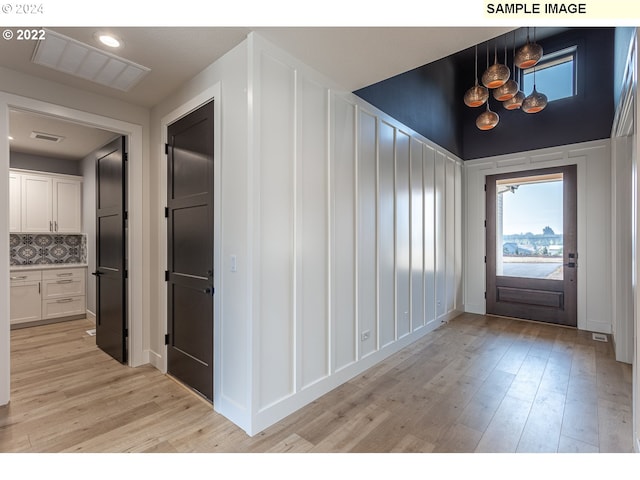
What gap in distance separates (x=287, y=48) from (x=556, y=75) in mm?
4913

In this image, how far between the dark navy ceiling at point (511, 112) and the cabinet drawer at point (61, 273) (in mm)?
5396

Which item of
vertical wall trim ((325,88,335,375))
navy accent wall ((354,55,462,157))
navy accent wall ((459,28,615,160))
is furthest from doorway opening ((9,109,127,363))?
navy accent wall ((459,28,615,160))

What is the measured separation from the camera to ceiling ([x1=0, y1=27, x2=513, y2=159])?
2045 millimetres

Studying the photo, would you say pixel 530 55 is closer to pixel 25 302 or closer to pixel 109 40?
pixel 109 40

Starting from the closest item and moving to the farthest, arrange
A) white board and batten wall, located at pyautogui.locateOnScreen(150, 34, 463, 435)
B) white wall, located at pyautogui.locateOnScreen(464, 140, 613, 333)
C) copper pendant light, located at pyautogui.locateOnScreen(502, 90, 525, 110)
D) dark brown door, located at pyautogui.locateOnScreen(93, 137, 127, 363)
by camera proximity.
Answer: white board and batten wall, located at pyautogui.locateOnScreen(150, 34, 463, 435) < dark brown door, located at pyautogui.locateOnScreen(93, 137, 127, 363) < copper pendant light, located at pyautogui.locateOnScreen(502, 90, 525, 110) < white wall, located at pyautogui.locateOnScreen(464, 140, 613, 333)

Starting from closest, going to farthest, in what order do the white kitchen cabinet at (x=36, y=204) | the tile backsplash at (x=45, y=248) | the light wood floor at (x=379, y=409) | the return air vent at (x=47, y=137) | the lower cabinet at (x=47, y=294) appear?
the light wood floor at (x=379, y=409)
the return air vent at (x=47, y=137)
the lower cabinet at (x=47, y=294)
the white kitchen cabinet at (x=36, y=204)
the tile backsplash at (x=45, y=248)

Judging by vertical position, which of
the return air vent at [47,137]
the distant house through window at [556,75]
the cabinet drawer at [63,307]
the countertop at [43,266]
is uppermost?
the distant house through window at [556,75]

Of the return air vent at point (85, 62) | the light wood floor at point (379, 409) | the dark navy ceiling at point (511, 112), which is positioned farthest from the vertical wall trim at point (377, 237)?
the return air vent at point (85, 62)

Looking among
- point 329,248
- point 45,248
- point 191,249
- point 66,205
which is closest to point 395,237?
point 329,248

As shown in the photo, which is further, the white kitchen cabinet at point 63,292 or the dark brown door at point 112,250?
the white kitchen cabinet at point 63,292

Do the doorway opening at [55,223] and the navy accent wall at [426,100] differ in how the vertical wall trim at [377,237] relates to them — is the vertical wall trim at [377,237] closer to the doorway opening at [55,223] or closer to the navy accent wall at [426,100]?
the navy accent wall at [426,100]

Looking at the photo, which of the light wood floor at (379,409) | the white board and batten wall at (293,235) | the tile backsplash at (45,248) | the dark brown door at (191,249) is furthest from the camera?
the tile backsplash at (45,248)

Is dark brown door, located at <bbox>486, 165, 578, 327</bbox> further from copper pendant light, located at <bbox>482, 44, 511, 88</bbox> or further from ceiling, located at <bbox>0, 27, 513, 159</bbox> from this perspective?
ceiling, located at <bbox>0, 27, 513, 159</bbox>

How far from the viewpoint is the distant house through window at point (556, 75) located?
186 inches
